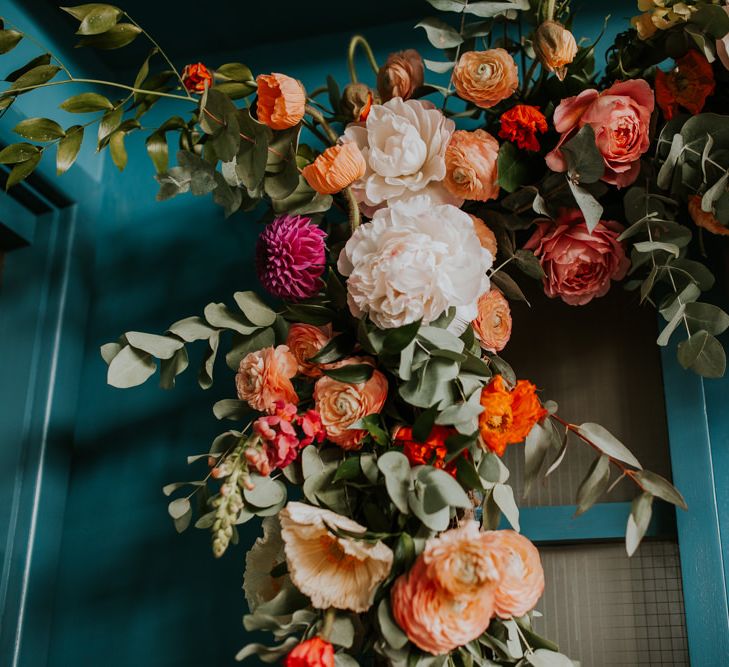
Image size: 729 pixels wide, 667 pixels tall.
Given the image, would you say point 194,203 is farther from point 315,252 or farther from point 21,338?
point 315,252

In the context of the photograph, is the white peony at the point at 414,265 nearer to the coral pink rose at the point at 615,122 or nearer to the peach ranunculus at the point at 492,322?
the peach ranunculus at the point at 492,322

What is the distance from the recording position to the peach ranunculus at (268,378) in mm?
1033

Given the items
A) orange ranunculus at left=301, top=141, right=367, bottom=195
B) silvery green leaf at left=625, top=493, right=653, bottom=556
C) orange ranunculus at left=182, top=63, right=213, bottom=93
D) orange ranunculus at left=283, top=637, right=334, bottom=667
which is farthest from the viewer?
orange ranunculus at left=182, top=63, right=213, bottom=93

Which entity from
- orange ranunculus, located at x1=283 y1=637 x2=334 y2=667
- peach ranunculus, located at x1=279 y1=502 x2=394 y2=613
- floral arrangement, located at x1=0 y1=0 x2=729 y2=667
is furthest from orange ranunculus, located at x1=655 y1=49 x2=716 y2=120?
orange ranunculus, located at x1=283 y1=637 x2=334 y2=667

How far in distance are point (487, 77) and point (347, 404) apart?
1.53ft

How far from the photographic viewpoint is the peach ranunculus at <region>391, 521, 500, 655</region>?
33.5 inches

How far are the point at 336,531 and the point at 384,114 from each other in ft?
1.72

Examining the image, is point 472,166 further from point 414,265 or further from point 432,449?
point 432,449

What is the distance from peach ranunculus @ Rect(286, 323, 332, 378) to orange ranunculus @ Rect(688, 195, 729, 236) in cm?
49

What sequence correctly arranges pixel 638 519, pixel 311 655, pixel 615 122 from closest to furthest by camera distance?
pixel 311 655, pixel 638 519, pixel 615 122

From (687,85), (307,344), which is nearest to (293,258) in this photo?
(307,344)

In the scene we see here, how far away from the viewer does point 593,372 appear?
1.25 meters

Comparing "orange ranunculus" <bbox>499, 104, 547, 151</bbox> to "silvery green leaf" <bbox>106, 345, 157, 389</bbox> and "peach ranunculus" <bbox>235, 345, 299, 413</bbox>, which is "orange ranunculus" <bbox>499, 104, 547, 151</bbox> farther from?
"silvery green leaf" <bbox>106, 345, 157, 389</bbox>

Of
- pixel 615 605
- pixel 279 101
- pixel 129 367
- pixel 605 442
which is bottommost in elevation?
pixel 615 605
